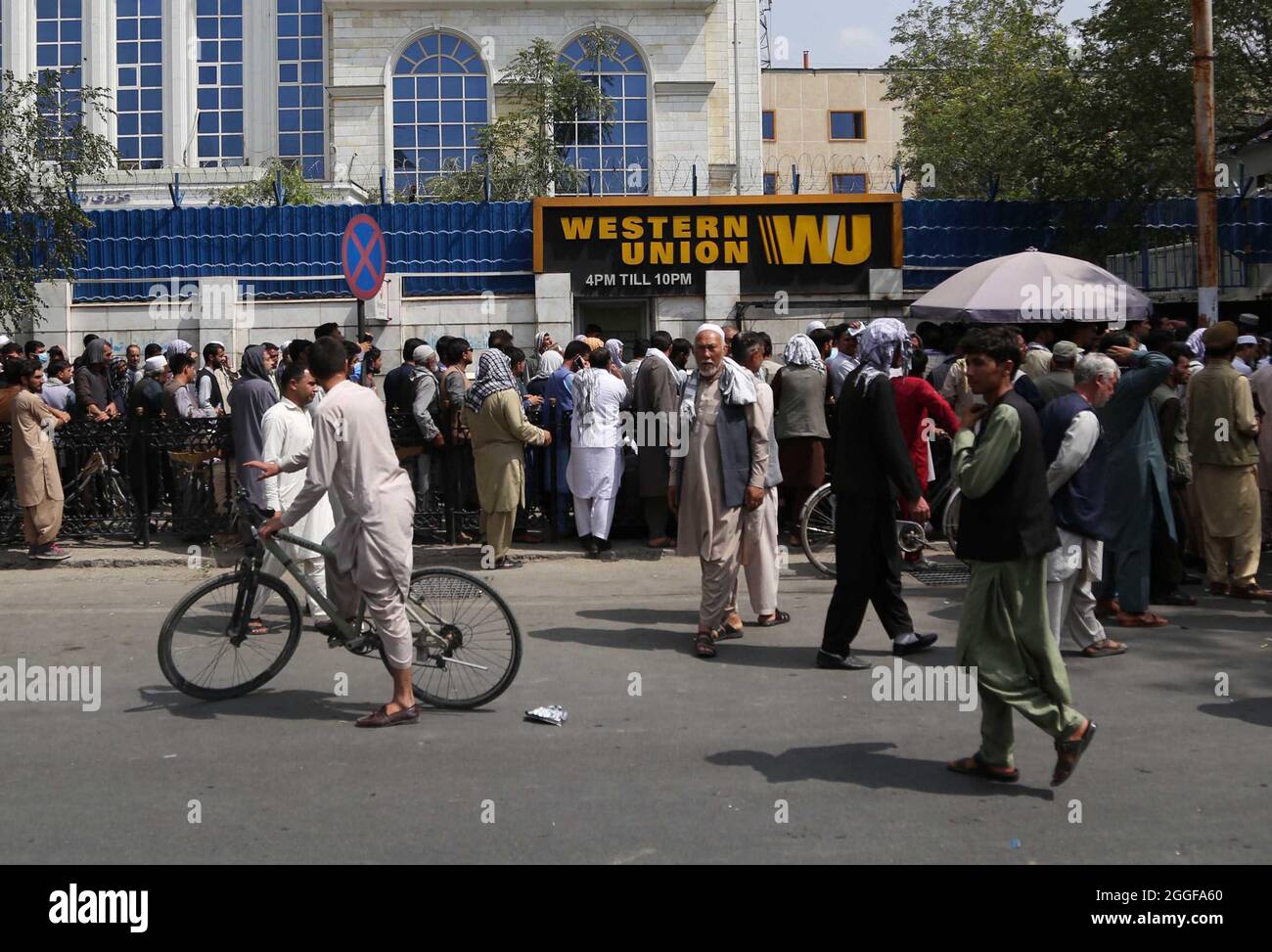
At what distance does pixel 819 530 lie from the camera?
11.1 m

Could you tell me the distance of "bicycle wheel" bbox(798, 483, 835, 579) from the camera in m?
11.0

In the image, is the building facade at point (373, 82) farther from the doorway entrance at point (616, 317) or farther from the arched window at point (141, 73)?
the doorway entrance at point (616, 317)

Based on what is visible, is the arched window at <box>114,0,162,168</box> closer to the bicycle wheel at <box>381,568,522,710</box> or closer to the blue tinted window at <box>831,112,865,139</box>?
the bicycle wheel at <box>381,568,522,710</box>

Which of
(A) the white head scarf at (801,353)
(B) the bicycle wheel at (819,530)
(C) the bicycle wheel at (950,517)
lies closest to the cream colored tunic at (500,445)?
(A) the white head scarf at (801,353)

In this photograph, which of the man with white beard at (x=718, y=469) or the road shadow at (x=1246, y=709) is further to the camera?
the man with white beard at (x=718, y=469)

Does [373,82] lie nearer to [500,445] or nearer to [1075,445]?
[500,445]

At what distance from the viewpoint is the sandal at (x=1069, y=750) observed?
553 centimetres

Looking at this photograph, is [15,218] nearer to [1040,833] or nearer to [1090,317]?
[1090,317]

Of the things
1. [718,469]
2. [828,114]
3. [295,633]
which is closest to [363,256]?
[718,469]

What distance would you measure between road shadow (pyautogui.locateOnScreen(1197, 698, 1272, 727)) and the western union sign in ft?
36.1

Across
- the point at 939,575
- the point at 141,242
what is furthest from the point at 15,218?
the point at 939,575

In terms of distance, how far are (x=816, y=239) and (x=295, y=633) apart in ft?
37.8

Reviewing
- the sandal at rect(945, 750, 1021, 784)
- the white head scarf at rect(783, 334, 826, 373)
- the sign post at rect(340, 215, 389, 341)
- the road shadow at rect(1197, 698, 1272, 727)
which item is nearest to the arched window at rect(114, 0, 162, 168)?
the sign post at rect(340, 215, 389, 341)

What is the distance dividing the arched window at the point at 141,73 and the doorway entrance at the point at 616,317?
21.3 metres
